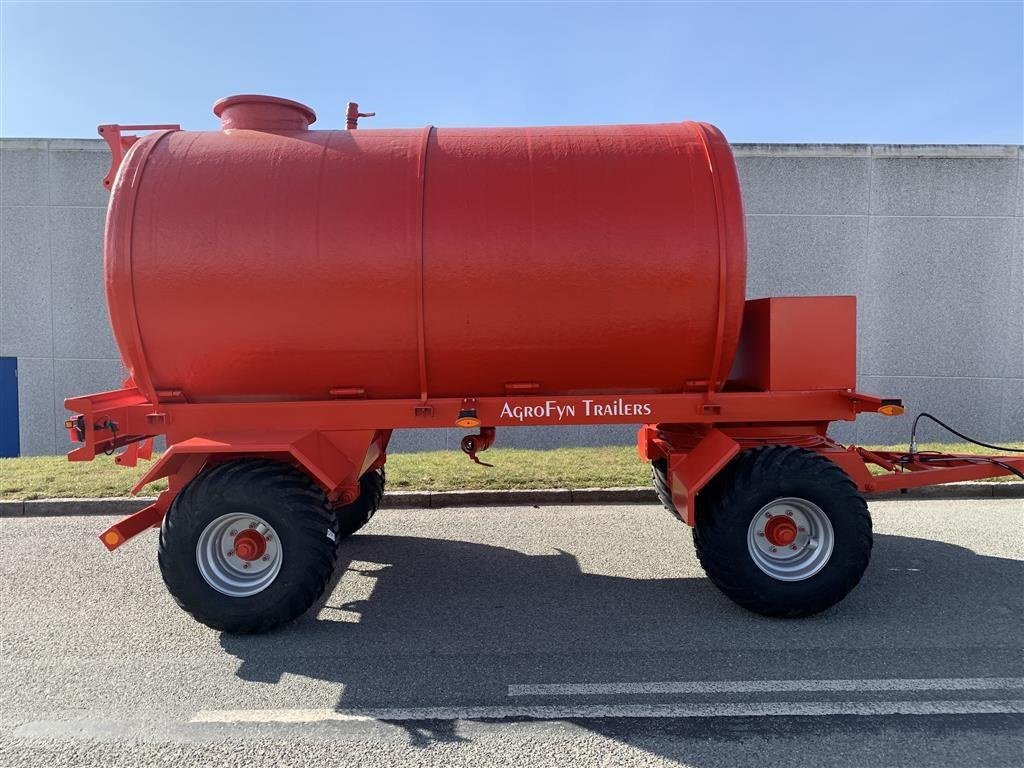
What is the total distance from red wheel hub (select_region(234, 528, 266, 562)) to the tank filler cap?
2783 mm

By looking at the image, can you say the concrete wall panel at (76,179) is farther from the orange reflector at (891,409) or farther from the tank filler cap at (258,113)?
the orange reflector at (891,409)

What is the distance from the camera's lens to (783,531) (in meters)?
4.42

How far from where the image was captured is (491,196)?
168 inches

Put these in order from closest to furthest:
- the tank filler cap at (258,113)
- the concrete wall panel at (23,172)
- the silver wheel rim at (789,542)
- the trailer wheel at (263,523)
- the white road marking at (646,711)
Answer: the white road marking at (646,711)
the trailer wheel at (263,523)
the silver wheel rim at (789,542)
the tank filler cap at (258,113)
the concrete wall panel at (23,172)

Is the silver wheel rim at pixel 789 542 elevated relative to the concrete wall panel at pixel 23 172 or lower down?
lower down

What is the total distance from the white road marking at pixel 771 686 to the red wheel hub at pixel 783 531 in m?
1.05

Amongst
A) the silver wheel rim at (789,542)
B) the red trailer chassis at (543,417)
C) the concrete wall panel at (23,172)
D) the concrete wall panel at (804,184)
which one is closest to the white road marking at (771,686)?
the silver wheel rim at (789,542)

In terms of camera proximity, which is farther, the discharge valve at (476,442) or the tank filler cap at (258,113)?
the discharge valve at (476,442)

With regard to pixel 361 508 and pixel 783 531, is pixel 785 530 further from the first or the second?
pixel 361 508

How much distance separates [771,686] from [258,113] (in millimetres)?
4883

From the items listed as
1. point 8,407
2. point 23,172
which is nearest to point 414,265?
point 23,172

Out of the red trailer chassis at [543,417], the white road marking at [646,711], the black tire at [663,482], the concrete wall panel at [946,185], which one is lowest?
the white road marking at [646,711]

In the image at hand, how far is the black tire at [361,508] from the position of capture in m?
5.89

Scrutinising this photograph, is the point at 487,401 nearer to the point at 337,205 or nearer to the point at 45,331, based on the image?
the point at 337,205
